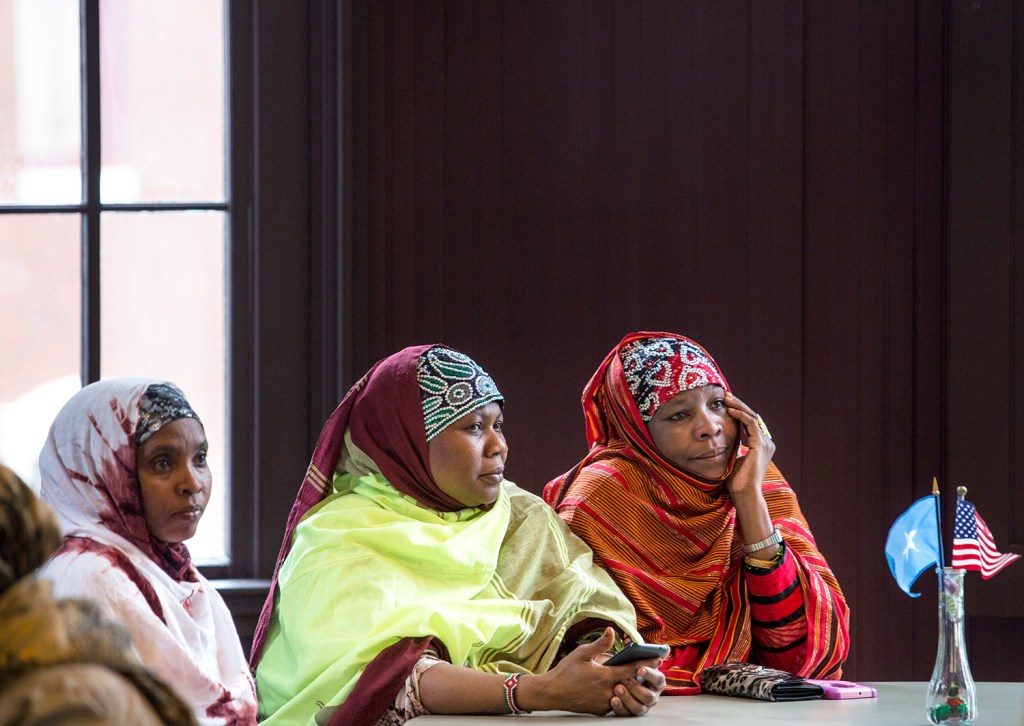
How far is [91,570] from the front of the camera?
2.12 meters

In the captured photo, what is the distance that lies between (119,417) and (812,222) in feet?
6.72

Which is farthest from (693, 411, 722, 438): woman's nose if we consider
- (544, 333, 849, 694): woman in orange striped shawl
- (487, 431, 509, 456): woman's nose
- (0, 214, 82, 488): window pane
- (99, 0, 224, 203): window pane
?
(0, 214, 82, 488): window pane

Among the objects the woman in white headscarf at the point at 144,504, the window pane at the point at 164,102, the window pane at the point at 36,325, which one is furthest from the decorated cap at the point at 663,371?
the window pane at the point at 36,325

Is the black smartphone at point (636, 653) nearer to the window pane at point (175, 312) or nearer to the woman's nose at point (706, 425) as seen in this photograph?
the woman's nose at point (706, 425)

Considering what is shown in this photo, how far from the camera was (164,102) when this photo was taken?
3.50m

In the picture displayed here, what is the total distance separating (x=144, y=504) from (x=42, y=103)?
1.66 meters

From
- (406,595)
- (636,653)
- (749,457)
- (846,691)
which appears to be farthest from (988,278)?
(406,595)

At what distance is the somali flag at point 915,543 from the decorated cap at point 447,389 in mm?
863

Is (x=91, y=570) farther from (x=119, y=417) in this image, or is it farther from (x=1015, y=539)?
(x=1015, y=539)

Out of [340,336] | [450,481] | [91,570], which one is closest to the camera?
[91,570]

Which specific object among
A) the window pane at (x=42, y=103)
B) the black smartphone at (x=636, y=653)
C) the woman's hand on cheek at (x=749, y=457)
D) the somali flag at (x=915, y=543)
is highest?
the window pane at (x=42, y=103)

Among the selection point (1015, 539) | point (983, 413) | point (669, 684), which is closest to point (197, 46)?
point (669, 684)

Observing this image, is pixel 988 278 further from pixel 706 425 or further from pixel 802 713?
pixel 802 713

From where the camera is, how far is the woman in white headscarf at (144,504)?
7.13 feet
